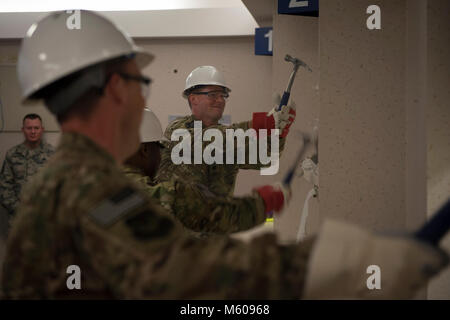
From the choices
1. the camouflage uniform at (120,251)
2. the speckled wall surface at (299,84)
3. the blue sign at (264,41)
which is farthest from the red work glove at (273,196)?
the blue sign at (264,41)

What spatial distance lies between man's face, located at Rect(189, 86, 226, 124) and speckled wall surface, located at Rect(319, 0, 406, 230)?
1.43m

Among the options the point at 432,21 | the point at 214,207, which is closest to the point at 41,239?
the point at 214,207

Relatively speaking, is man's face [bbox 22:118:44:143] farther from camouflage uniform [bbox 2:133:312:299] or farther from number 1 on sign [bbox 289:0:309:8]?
camouflage uniform [bbox 2:133:312:299]

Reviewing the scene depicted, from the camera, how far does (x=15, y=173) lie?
543cm

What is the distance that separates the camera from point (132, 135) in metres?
1.22

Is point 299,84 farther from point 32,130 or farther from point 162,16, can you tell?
point 32,130

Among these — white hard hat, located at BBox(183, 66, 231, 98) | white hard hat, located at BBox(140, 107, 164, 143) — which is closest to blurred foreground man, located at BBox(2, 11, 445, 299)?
white hard hat, located at BBox(140, 107, 164, 143)

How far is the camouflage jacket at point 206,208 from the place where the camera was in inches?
73.2

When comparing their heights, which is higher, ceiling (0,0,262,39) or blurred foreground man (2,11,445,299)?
ceiling (0,0,262,39)

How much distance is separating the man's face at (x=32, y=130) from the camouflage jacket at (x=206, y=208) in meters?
3.95

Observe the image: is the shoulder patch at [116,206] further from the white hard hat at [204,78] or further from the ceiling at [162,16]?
the ceiling at [162,16]

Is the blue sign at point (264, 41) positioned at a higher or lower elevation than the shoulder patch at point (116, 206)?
higher

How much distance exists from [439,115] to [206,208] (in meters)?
0.87

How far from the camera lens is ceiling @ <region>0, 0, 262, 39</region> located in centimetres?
616
